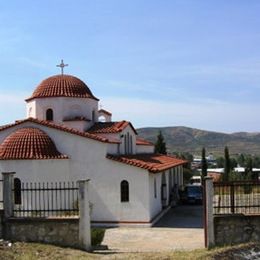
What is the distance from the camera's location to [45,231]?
14.7m

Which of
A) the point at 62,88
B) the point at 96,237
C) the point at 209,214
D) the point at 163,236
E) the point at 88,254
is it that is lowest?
the point at 163,236

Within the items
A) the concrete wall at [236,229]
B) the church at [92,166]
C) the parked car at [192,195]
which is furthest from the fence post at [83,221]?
the parked car at [192,195]

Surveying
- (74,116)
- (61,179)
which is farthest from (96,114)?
(61,179)

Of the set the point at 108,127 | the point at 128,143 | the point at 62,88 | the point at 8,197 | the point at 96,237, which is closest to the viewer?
the point at 8,197

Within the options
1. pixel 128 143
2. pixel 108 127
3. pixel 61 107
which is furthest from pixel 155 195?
pixel 61 107

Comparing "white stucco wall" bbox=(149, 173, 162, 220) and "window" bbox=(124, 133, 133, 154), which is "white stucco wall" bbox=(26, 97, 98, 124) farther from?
"white stucco wall" bbox=(149, 173, 162, 220)

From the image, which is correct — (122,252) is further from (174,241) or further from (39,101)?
(39,101)

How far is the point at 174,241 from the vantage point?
717 inches

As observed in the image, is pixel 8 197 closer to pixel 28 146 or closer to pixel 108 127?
pixel 28 146

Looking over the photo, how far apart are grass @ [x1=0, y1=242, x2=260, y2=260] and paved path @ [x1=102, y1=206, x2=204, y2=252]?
5.96ft

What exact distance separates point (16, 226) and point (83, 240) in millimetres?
2094

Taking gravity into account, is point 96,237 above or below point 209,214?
below

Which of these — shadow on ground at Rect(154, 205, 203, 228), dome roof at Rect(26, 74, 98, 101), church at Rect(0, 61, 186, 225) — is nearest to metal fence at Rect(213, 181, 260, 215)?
shadow on ground at Rect(154, 205, 203, 228)

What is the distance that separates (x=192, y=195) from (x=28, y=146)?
40.2 feet
